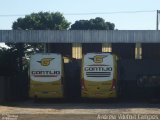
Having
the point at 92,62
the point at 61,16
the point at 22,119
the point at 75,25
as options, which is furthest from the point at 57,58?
the point at 75,25

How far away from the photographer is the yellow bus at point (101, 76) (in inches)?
1268

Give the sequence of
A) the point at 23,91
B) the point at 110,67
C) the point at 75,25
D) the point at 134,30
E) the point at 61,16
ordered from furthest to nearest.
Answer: the point at 75,25
the point at 61,16
the point at 23,91
the point at 134,30
the point at 110,67

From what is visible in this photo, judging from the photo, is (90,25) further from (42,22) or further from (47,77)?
(47,77)

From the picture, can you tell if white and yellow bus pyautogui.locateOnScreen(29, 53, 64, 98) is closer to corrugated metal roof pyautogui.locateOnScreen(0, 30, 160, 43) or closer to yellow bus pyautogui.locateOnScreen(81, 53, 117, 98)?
yellow bus pyautogui.locateOnScreen(81, 53, 117, 98)

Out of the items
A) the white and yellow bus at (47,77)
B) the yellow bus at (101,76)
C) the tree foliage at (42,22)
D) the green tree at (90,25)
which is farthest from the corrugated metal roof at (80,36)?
the green tree at (90,25)

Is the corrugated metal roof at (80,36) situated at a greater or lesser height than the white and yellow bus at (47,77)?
greater

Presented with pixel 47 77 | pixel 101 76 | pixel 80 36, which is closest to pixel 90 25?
pixel 80 36

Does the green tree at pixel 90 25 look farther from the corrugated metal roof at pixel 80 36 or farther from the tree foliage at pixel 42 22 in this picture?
the corrugated metal roof at pixel 80 36

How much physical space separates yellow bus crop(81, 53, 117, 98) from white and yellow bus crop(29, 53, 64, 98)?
1.67m

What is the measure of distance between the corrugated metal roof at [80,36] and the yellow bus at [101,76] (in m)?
3.33

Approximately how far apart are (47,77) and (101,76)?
3.20 m

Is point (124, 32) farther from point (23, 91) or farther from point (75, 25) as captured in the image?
point (75, 25)

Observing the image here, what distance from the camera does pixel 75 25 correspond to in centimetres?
8206

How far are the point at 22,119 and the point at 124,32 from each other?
1477cm
